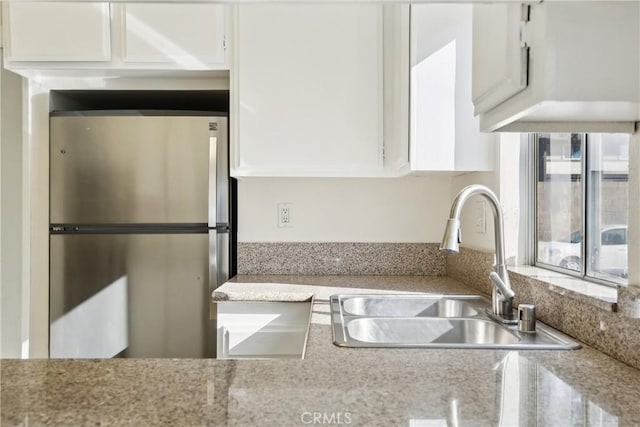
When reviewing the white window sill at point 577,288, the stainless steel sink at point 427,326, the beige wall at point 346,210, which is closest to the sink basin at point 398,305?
the stainless steel sink at point 427,326

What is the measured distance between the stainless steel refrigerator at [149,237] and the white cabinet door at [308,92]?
0.19m

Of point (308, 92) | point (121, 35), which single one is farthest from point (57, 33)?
point (308, 92)

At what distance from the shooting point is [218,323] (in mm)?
1720

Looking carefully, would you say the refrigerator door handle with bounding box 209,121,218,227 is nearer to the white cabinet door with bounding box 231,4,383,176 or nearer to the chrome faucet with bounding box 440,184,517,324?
the white cabinet door with bounding box 231,4,383,176

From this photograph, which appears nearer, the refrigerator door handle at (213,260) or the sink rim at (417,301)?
the sink rim at (417,301)

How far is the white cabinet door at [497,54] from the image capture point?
78 cm

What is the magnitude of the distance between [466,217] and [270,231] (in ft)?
2.98

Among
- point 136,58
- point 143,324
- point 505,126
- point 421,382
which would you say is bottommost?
point 143,324

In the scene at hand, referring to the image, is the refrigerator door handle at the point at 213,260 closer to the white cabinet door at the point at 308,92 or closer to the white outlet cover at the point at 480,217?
the white cabinet door at the point at 308,92

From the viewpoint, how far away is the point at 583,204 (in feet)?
4.32

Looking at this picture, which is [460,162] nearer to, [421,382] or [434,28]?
[434,28]

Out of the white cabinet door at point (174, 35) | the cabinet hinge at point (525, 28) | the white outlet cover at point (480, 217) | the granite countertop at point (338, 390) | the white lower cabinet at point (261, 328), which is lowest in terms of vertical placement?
the white lower cabinet at point (261, 328)

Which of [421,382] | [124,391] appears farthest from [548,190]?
[124,391]

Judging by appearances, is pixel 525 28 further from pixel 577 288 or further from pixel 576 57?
pixel 577 288
